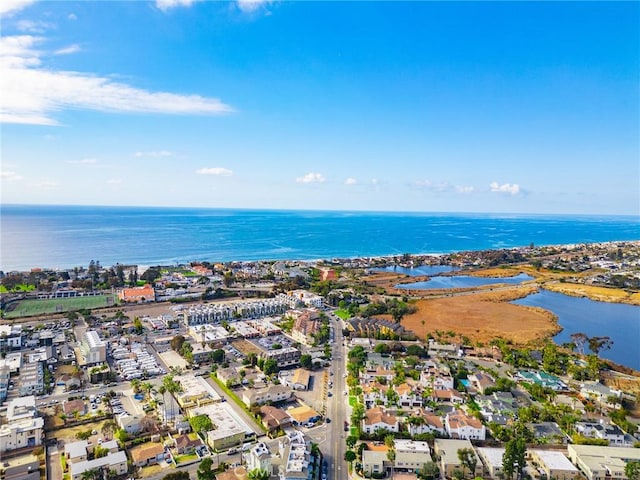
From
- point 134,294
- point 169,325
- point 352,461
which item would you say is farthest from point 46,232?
point 352,461

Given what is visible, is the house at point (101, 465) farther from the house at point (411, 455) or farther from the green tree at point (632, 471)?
the green tree at point (632, 471)

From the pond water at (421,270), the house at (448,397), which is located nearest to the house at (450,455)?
the house at (448,397)

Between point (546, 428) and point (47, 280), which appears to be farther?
point (47, 280)

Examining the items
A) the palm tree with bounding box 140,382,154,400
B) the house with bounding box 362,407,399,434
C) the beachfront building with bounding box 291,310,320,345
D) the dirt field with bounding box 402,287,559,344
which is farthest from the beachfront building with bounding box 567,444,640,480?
the palm tree with bounding box 140,382,154,400

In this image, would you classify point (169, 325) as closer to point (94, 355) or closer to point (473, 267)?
point (94, 355)

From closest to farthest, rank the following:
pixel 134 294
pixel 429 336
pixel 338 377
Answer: pixel 338 377 → pixel 429 336 → pixel 134 294

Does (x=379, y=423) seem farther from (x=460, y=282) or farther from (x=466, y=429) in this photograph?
(x=460, y=282)

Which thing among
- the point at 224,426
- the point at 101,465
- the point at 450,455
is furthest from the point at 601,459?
the point at 101,465
